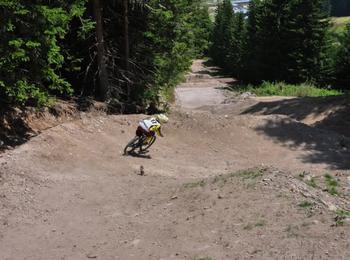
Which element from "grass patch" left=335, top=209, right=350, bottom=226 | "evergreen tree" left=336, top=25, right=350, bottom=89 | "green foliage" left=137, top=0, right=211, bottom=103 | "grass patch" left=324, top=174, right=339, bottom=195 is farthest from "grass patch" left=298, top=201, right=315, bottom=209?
"evergreen tree" left=336, top=25, right=350, bottom=89

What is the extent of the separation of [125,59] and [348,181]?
10006 millimetres

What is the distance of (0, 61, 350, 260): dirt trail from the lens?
7.07 metres

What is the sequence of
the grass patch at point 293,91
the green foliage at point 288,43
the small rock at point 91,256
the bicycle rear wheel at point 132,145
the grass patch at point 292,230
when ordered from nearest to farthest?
the grass patch at point 292,230
the small rock at point 91,256
the bicycle rear wheel at point 132,145
the grass patch at point 293,91
the green foliage at point 288,43

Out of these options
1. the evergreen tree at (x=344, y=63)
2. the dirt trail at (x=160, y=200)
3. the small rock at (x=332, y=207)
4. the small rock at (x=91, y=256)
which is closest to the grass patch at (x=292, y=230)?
the dirt trail at (x=160, y=200)

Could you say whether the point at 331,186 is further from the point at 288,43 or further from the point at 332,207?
the point at 288,43

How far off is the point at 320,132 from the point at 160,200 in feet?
35.6

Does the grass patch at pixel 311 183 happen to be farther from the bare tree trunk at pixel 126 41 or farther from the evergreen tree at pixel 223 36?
the evergreen tree at pixel 223 36

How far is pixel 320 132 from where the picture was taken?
63.0 ft

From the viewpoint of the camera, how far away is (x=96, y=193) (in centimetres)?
1083

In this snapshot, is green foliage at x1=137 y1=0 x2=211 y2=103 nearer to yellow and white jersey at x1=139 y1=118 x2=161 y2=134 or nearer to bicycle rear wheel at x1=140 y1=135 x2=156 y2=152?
bicycle rear wheel at x1=140 y1=135 x2=156 y2=152

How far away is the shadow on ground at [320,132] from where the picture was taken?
56.0 ft

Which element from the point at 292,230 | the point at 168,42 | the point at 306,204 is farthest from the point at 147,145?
the point at 292,230

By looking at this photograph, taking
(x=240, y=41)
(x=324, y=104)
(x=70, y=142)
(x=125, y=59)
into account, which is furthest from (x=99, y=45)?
(x=240, y=41)

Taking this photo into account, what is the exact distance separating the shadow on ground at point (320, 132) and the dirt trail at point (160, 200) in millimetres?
150
